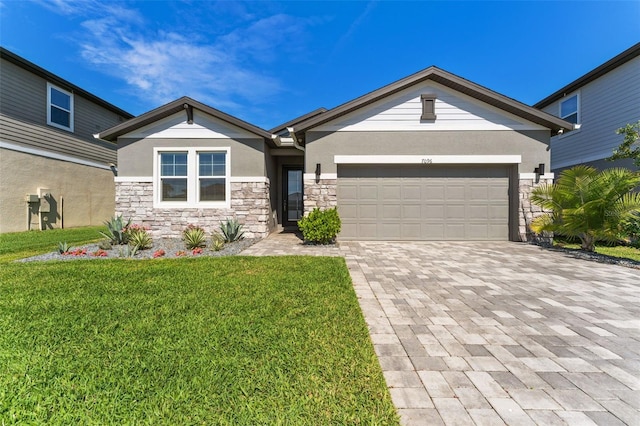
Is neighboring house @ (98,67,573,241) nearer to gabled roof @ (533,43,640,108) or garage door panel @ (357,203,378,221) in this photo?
garage door panel @ (357,203,378,221)

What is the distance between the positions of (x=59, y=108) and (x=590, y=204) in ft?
64.1

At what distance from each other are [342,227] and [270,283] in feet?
16.6

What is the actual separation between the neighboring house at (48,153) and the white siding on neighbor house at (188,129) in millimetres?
4665

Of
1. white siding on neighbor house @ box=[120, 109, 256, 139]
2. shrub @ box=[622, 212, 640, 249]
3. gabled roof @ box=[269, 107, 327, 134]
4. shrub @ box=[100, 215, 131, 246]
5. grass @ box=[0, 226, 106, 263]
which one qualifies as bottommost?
grass @ box=[0, 226, 106, 263]

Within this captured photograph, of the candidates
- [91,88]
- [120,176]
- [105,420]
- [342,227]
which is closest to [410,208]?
[342,227]

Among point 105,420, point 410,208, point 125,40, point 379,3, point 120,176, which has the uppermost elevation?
point 379,3

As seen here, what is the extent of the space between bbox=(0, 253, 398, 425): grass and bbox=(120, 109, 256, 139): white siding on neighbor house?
6505 mm

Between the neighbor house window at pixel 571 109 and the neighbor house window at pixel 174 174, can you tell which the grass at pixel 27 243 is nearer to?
the neighbor house window at pixel 174 174

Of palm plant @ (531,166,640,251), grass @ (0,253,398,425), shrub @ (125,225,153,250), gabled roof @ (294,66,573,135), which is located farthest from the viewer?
gabled roof @ (294,66,573,135)

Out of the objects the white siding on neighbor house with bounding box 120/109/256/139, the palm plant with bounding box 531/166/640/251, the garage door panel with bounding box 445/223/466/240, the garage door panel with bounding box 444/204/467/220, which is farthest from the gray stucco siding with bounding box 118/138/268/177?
the palm plant with bounding box 531/166/640/251

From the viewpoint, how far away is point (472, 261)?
6.33 m

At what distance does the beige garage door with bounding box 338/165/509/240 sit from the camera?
9.17m

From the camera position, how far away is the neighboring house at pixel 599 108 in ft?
Result: 32.6

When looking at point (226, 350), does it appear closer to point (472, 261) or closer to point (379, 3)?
point (472, 261)
